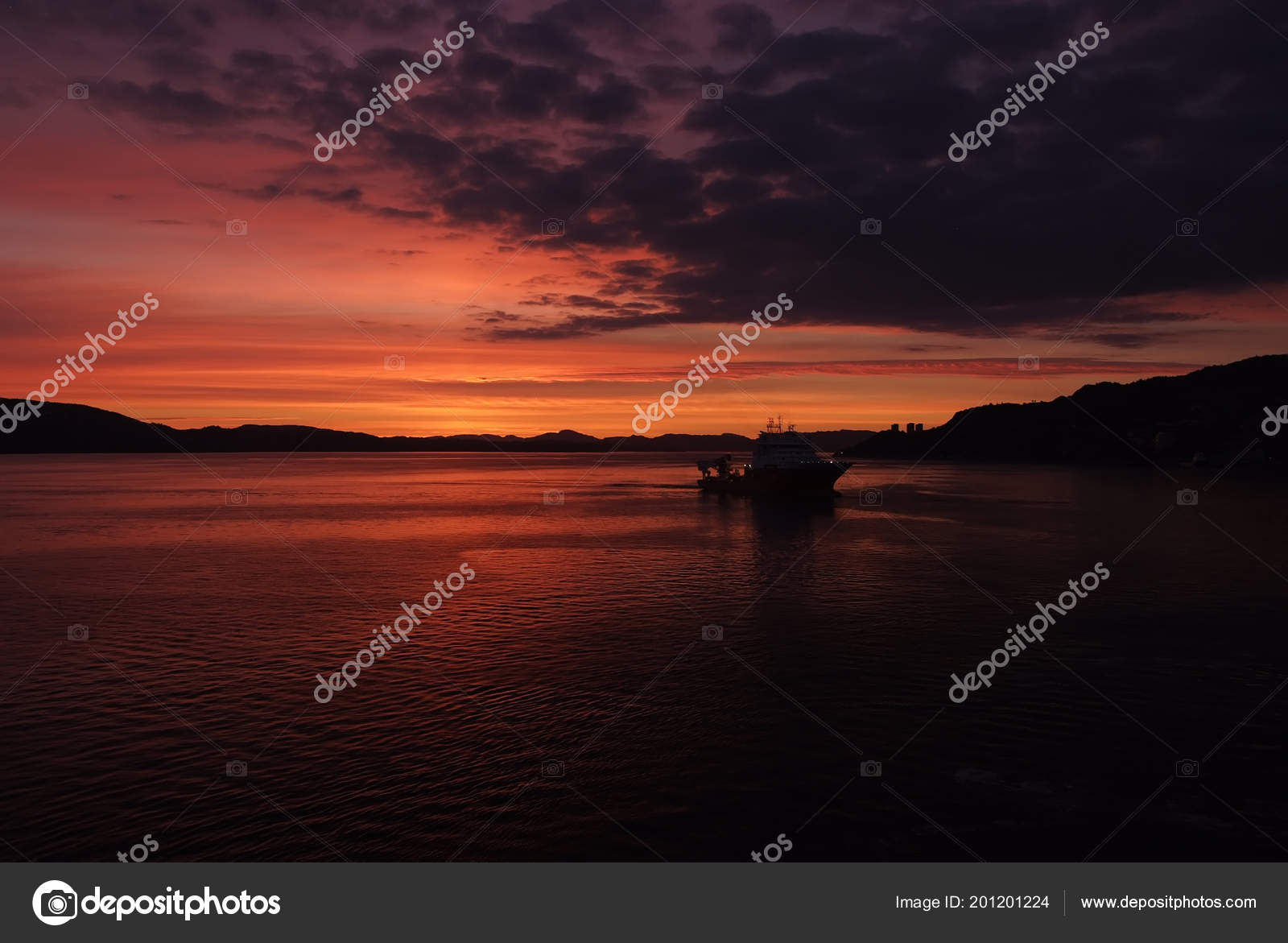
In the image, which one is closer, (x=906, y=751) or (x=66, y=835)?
(x=66, y=835)

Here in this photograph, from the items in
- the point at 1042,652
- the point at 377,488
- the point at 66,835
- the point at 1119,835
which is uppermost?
the point at 377,488

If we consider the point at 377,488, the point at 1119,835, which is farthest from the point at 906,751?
the point at 377,488

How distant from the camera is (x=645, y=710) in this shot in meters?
18.4

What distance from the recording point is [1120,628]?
26672 millimetres

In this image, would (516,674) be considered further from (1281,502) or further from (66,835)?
(1281,502)

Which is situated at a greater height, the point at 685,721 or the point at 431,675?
the point at 431,675

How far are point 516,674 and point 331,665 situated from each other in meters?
5.69
